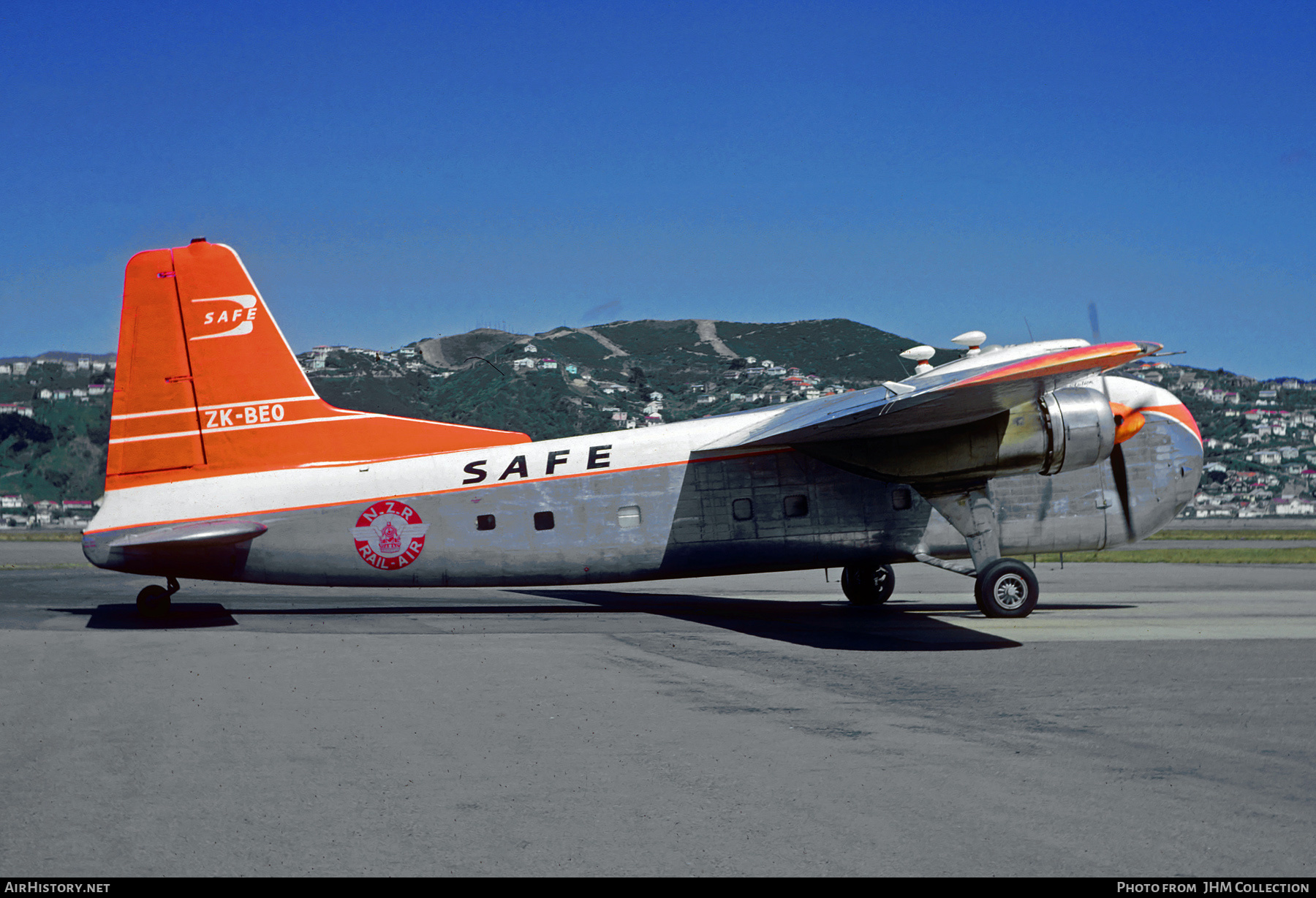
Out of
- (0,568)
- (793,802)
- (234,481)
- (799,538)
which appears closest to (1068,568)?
(799,538)

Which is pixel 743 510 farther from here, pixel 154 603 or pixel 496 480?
pixel 154 603

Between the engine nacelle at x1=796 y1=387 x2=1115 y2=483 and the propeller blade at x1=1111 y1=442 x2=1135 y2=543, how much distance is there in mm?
1502

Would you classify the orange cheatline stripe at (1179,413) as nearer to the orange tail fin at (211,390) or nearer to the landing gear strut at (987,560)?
the landing gear strut at (987,560)

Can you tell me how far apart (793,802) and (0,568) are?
3618 centimetres

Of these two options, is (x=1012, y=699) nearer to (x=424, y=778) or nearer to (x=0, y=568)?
(x=424, y=778)

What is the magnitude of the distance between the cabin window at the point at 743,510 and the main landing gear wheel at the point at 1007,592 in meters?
4.30

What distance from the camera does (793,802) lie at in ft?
21.0

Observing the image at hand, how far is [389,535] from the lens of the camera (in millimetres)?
16688

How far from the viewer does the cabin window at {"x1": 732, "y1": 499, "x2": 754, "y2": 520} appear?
17.4 metres

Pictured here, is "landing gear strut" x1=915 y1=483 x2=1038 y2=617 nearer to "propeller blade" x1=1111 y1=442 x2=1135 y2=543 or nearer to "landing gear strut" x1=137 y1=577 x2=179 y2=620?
"propeller blade" x1=1111 y1=442 x2=1135 y2=543

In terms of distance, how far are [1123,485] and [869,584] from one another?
5.32 m

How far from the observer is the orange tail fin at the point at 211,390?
655 inches

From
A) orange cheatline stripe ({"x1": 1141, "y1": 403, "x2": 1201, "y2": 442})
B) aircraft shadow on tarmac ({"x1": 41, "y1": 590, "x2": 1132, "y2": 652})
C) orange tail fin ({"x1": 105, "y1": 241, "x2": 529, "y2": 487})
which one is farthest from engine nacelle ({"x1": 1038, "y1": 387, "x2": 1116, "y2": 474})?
orange tail fin ({"x1": 105, "y1": 241, "x2": 529, "y2": 487})
